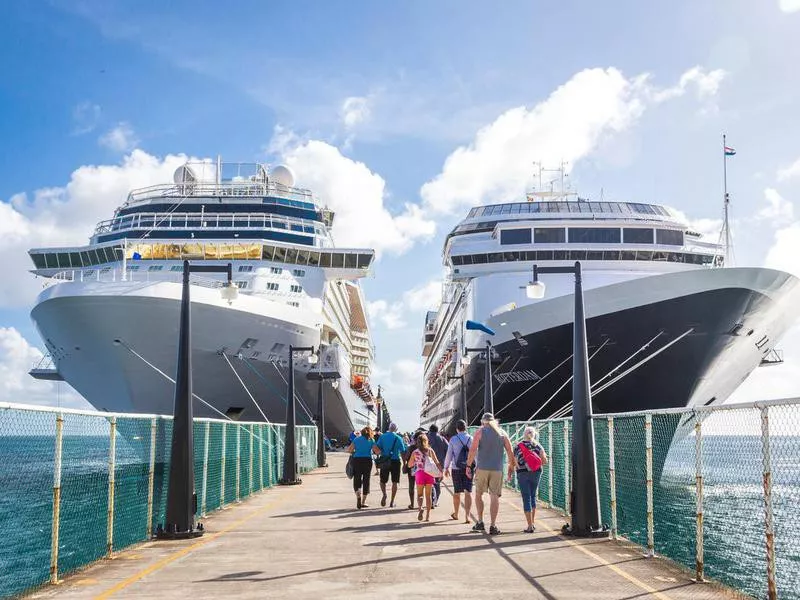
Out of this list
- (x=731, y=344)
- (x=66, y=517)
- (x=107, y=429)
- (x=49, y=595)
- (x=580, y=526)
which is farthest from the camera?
(x=731, y=344)

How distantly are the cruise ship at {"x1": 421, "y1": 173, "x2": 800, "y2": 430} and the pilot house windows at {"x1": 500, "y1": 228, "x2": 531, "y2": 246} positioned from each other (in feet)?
0.14

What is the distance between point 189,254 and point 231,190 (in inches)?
347

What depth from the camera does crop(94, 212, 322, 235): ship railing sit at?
36.6 meters

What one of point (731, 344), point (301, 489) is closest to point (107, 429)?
point (301, 489)

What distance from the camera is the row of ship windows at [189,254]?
33.8m

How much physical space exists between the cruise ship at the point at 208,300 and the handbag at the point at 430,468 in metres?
6.16

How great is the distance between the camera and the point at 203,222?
122 ft

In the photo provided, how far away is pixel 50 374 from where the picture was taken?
3397 centimetres

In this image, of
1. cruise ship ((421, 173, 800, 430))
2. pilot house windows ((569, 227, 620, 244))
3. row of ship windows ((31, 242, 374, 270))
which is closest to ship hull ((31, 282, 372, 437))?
row of ship windows ((31, 242, 374, 270))

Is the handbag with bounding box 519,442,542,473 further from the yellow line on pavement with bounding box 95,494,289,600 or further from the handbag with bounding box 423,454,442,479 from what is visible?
the yellow line on pavement with bounding box 95,494,289,600

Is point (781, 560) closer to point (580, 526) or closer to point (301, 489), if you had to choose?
point (580, 526)

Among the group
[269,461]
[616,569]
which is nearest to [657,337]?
[269,461]

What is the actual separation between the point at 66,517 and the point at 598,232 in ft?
74.3

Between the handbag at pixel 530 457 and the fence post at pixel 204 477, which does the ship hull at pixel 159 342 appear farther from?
the handbag at pixel 530 457
